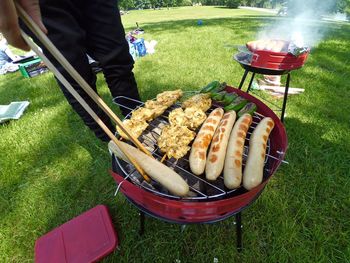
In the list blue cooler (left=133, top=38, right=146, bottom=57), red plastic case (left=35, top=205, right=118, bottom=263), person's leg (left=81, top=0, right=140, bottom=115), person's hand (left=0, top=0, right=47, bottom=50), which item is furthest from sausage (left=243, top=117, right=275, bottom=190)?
blue cooler (left=133, top=38, right=146, bottom=57)

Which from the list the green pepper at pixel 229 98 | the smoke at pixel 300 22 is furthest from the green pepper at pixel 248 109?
the smoke at pixel 300 22

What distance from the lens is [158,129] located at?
7.14 ft

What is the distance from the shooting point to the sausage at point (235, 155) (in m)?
1.52

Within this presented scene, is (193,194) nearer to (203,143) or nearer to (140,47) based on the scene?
(203,143)

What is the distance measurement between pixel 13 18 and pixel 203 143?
1.36 metres

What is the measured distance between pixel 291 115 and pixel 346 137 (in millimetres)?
904

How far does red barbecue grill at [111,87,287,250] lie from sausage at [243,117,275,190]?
0.18ft

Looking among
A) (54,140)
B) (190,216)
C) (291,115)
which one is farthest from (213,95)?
(54,140)

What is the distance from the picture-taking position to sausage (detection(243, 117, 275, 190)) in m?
1.50

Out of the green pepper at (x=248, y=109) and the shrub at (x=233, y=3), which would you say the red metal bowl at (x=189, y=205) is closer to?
the green pepper at (x=248, y=109)

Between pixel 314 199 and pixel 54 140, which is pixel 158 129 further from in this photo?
pixel 54 140

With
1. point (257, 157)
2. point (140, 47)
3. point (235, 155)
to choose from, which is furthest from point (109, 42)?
point (140, 47)

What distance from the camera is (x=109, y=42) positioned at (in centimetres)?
272

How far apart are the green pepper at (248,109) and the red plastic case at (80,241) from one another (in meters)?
1.87
